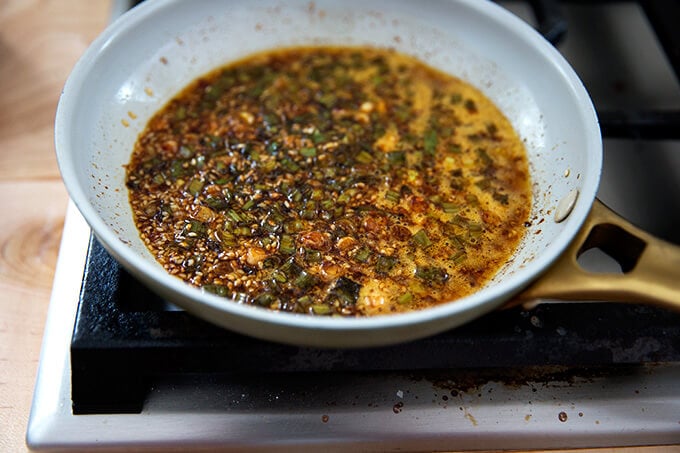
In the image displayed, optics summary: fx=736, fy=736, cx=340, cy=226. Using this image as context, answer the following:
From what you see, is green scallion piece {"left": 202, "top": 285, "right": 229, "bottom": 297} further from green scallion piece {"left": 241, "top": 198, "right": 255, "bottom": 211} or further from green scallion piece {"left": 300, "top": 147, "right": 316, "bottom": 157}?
green scallion piece {"left": 300, "top": 147, "right": 316, "bottom": 157}

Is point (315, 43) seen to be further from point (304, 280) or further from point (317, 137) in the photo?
point (304, 280)

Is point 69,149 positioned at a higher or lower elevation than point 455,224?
higher

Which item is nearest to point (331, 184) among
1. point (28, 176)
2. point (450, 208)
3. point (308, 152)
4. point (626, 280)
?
point (308, 152)

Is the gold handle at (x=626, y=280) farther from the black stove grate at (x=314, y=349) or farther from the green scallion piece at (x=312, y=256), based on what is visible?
the green scallion piece at (x=312, y=256)

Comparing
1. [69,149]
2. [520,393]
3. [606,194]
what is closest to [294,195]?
[69,149]

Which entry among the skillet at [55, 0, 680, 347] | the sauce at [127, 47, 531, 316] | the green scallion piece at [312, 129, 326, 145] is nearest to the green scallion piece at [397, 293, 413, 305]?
the sauce at [127, 47, 531, 316]

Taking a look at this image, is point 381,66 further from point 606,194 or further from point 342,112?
point 606,194
